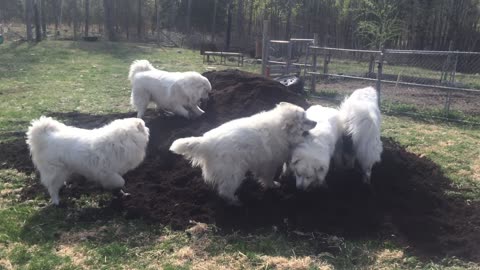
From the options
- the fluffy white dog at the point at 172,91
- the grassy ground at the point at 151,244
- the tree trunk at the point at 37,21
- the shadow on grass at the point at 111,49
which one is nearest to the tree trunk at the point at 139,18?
the shadow on grass at the point at 111,49

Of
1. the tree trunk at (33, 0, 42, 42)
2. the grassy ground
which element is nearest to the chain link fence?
the grassy ground

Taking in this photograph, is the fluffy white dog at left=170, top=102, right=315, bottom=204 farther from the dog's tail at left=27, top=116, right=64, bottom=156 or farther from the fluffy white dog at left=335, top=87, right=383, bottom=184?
the dog's tail at left=27, top=116, right=64, bottom=156

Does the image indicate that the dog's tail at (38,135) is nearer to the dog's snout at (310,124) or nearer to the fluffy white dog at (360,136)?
the dog's snout at (310,124)

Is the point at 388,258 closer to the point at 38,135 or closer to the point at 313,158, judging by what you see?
the point at 313,158

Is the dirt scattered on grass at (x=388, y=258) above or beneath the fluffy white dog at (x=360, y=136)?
beneath

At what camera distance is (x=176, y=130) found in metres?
8.16

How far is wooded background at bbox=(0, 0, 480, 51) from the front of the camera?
2827cm

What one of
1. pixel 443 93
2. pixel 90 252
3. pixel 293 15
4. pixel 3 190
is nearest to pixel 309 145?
pixel 90 252

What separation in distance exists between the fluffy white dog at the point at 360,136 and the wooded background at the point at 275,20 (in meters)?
15.0

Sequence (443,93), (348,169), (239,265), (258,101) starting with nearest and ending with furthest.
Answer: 1. (239,265)
2. (348,169)
3. (258,101)
4. (443,93)

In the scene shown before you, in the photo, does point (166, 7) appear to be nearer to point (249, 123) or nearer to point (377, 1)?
point (377, 1)

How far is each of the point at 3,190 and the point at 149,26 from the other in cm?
3954

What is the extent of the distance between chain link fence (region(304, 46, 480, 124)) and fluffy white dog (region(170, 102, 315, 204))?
6.96 meters

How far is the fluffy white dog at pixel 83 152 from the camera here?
546 cm
